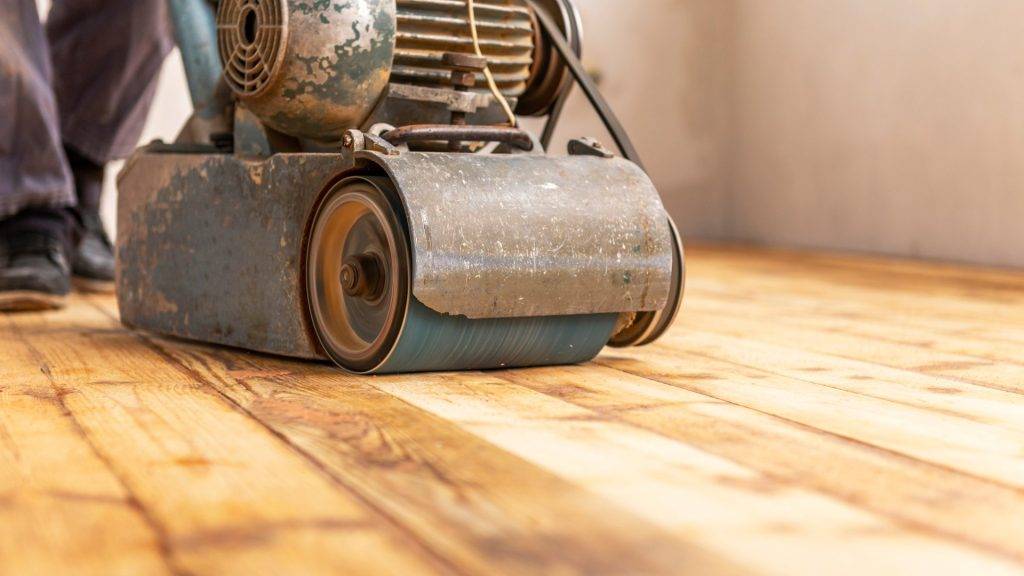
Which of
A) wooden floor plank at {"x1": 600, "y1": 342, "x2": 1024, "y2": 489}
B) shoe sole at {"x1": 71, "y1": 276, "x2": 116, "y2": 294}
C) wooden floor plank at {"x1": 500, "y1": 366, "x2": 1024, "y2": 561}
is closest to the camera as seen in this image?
wooden floor plank at {"x1": 500, "y1": 366, "x2": 1024, "y2": 561}

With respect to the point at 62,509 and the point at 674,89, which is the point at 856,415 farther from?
the point at 674,89

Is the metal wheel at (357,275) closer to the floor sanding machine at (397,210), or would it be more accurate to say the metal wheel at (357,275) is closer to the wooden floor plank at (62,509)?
the floor sanding machine at (397,210)

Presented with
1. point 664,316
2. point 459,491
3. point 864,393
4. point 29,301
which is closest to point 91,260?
point 29,301

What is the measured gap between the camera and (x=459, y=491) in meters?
0.90

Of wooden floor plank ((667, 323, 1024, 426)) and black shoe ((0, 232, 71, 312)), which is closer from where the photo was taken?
wooden floor plank ((667, 323, 1024, 426))

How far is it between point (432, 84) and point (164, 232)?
0.42m

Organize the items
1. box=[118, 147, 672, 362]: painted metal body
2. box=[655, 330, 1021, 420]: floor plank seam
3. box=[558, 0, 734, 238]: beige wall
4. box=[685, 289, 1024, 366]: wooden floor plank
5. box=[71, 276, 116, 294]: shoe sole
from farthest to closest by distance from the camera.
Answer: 1. box=[558, 0, 734, 238]: beige wall
2. box=[71, 276, 116, 294]: shoe sole
3. box=[685, 289, 1024, 366]: wooden floor plank
4. box=[118, 147, 672, 362]: painted metal body
5. box=[655, 330, 1021, 420]: floor plank seam

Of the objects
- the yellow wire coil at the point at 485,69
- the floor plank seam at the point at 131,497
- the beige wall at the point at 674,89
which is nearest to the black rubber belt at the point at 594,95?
the yellow wire coil at the point at 485,69

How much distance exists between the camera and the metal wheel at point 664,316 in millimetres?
1547

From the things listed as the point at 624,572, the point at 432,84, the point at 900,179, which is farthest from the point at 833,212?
the point at 624,572

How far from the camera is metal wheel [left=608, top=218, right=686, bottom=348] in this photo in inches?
60.9

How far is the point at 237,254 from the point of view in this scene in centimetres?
158

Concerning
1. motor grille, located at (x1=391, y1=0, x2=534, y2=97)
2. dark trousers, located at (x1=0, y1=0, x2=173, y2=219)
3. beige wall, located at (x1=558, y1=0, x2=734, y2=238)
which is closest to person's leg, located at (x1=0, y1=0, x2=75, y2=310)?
dark trousers, located at (x1=0, y1=0, x2=173, y2=219)

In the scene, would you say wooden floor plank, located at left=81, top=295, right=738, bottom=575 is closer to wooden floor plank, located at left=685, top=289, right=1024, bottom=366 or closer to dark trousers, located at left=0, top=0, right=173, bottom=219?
wooden floor plank, located at left=685, top=289, right=1024, bottom=366
